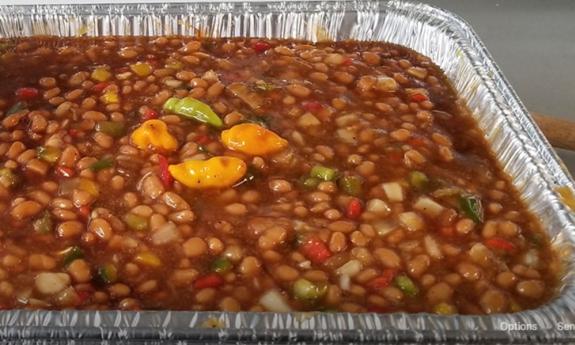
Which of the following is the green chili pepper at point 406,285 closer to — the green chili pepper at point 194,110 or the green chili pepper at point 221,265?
the green chili pepper at point 221,265

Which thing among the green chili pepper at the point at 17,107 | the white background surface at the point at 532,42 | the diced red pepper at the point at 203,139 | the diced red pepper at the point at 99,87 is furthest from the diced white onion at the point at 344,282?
the white background surface at the point at 532,42

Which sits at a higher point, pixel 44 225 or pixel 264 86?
pixel 264 86

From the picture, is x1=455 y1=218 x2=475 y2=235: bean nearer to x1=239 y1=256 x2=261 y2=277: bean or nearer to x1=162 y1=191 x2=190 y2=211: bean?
x1=239 y1=256 x2=261 y2=277: bean

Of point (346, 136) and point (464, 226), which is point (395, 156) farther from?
point (464, 226)

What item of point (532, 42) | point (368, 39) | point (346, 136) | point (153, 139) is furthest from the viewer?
point (532, 42)

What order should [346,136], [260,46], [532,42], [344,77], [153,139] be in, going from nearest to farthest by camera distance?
[153,139]
[346,136]
[344,77]
[260,46]
[532,42]

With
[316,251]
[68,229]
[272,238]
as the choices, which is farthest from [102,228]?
[316,251]
